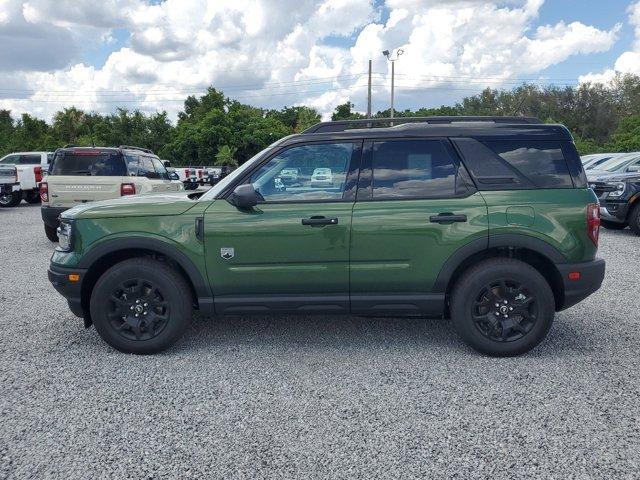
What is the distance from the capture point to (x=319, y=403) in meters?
3.44

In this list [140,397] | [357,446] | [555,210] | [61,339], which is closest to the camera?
[357,446]

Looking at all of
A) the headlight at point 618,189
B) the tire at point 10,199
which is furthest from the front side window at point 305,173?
the tire at point 10,199

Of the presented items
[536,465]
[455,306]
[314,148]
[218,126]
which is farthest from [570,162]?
[218,126]

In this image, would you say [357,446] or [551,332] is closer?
[357,446]

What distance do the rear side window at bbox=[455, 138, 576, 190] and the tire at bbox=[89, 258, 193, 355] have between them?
248cm

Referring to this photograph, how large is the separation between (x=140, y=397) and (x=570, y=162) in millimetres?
3564

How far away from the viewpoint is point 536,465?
274cm

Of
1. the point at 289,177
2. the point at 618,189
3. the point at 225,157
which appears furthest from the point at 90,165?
the point at 225,157

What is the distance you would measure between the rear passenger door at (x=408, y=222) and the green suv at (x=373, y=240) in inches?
0.4

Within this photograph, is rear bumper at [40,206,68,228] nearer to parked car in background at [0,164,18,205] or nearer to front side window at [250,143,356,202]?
front side window at [250,143,356,202]

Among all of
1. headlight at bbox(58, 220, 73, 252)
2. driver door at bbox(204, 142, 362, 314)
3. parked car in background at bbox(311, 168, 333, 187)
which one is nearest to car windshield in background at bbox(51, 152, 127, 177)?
headlight at bbox(58, 220, 73, 252)

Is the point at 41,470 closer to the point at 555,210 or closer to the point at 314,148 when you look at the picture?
the point at 314,148

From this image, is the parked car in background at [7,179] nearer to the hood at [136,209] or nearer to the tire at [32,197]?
the tire at [32,197]

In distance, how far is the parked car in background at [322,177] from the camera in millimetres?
4207
